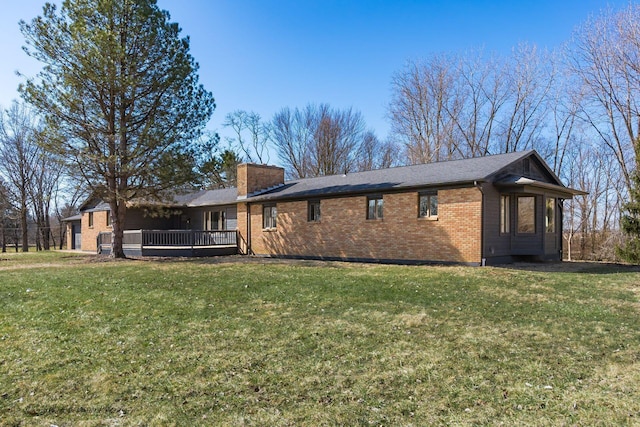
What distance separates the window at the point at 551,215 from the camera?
52.4 ft

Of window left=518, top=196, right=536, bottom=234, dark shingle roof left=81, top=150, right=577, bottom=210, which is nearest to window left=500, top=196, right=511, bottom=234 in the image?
window left=518, top=196, right=536, bottom=234

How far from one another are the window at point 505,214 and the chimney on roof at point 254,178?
10879mm

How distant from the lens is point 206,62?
58.0ft

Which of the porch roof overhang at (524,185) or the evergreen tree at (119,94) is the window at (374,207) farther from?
the evergreen tree at (119,94)

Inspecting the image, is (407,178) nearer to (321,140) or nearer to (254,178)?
(254,178)

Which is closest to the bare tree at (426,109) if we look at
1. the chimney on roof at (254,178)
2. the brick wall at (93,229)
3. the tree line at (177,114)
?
the tree line at (177,114)

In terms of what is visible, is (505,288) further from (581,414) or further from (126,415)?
(126,415)

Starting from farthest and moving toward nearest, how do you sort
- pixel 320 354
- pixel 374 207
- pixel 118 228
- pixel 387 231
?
pixel 118 228, pixel 374 207, pixel 387 231, pixel 320 354

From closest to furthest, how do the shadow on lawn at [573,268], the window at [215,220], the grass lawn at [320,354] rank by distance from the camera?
the grass lawn at [320,354] → the shadow on lawn at [573,268] → the window at [215,220]

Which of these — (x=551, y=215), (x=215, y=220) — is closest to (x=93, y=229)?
(x=215, y=220)

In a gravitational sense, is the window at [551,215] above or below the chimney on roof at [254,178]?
below

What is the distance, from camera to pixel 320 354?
17.7ft

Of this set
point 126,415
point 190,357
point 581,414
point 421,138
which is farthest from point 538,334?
point 421,138

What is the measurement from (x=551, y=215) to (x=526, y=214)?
1975 millimetres
